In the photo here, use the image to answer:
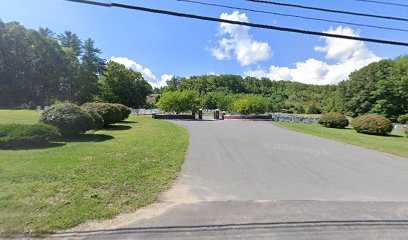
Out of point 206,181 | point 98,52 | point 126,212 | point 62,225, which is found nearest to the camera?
point 62,225

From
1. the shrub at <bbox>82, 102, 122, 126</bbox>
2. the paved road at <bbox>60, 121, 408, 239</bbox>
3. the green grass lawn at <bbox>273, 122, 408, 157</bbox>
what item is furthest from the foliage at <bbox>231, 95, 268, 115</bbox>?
the paved road at <bbox>60, 121, 408, 239</bbox>

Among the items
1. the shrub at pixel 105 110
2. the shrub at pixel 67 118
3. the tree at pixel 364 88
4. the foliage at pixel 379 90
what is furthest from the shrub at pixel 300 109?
the shrub at pixel 67 118

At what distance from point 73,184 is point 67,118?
7.19 metres

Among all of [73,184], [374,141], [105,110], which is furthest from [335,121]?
[73,184]

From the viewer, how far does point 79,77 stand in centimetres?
5706

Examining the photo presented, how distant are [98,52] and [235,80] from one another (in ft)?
250

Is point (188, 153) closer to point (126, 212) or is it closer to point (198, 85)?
point (126, 212)

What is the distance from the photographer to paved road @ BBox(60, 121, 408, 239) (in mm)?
4363

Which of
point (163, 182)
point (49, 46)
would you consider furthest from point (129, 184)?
point (49, 46)

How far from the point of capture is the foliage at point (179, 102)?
3322 centimetres

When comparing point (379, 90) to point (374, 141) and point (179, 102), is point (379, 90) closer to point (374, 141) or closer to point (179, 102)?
point (374, 141)

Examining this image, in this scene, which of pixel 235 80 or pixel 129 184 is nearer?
pixel 129 184

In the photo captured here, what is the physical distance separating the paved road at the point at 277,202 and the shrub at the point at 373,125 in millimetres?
14737

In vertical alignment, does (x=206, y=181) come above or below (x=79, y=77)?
below
